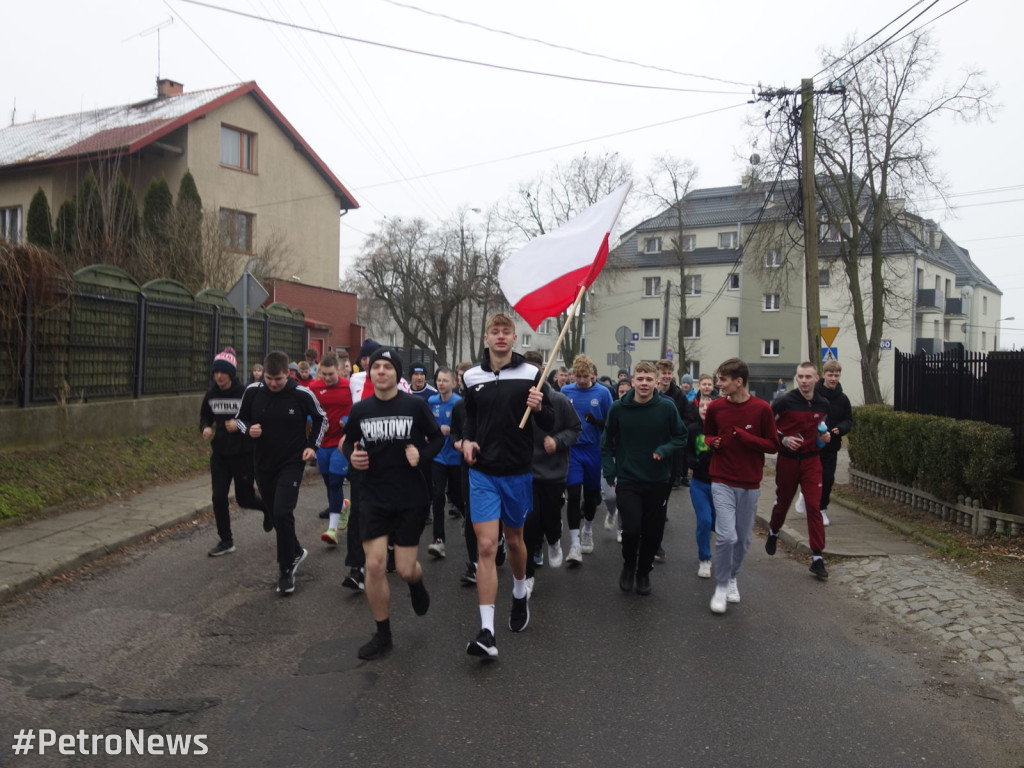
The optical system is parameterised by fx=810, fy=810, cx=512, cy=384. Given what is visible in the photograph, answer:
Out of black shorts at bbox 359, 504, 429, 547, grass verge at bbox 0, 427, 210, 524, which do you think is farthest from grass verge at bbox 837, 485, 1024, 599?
grass verge at bbox 0, 427, 210, 524

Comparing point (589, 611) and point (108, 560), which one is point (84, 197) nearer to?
point (108, 560)

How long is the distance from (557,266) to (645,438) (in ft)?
5.08

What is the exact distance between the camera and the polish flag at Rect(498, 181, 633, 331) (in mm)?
6004

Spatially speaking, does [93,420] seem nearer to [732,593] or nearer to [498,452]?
[498,452]

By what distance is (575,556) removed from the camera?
7570mm

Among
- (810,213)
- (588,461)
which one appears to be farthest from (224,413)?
(810,213)

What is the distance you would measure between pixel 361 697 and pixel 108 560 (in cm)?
439

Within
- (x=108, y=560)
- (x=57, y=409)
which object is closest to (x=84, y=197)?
(x=57, y=409)

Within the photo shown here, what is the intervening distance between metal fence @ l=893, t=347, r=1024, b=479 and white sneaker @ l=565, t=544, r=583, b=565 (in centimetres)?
440

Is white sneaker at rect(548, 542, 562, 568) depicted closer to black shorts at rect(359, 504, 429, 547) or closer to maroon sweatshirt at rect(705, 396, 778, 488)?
maroon sweatshirt at rect(705, 396, 778, 488)

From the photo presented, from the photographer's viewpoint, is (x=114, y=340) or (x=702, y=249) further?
(x=702, y=249)

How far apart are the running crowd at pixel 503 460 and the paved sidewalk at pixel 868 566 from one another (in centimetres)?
67

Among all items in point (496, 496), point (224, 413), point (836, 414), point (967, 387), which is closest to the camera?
point (496, 496)

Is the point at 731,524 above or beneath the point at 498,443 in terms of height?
beneath
